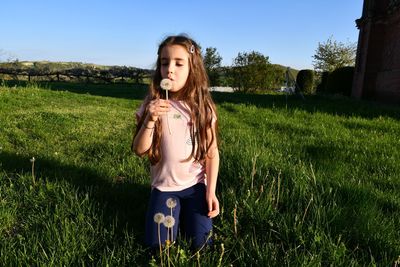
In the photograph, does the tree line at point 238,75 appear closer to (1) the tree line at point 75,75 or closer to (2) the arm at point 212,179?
(1) the tree line at point 75,75

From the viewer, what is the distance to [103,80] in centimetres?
3978

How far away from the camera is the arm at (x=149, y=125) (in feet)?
8.57

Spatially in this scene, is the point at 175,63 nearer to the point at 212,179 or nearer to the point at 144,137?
the point at 144,137

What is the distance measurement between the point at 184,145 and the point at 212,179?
313 mm

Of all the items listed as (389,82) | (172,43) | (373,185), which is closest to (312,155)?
(373,185)

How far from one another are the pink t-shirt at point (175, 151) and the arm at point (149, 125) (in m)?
0.18

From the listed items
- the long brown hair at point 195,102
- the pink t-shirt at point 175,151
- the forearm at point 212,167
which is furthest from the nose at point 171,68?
the forearm at point 212,167

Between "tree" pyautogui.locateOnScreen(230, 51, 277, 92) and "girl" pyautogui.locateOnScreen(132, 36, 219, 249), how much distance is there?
31.8 m

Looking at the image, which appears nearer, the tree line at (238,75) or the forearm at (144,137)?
the forearm at (144,137)

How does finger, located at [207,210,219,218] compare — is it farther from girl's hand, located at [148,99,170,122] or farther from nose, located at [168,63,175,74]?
nose, located at [168,63,175,74]

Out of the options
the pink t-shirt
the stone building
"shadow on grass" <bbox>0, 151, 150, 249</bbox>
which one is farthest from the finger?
the stone building

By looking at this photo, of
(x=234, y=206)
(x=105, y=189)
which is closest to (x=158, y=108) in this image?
(x=234, y=206)

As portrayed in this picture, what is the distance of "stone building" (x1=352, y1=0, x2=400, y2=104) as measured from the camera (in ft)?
58.0

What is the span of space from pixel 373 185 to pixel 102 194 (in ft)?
8.23
